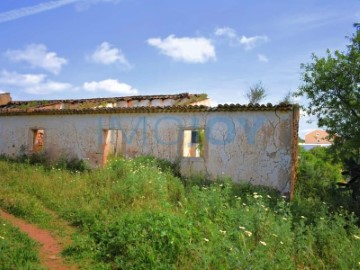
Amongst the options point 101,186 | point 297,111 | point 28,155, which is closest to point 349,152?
point 297,111

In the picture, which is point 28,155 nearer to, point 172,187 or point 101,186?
point 101,186

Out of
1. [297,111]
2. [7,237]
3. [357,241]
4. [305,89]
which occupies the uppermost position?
[305,89]

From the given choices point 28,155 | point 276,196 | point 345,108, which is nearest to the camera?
point 276,196

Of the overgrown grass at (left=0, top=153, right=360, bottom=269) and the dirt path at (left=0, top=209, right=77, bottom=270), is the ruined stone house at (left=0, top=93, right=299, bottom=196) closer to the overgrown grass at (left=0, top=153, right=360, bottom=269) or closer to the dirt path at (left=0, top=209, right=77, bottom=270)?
the overgrown grass at (left=0, top=153, right=360, bottom=269)

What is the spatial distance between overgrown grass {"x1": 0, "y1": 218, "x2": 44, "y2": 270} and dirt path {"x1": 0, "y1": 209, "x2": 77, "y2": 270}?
0.15 m

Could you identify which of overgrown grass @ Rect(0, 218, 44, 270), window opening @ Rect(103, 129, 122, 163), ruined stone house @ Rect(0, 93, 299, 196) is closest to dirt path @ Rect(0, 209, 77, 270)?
overgrown grass @ Rect(0, 218, 44, 270)

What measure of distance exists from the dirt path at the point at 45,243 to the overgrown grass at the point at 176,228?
216 millimetres

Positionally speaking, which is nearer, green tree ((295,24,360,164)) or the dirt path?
the dirt path

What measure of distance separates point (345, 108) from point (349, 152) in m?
1.51

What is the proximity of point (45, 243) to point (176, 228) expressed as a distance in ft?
8.05

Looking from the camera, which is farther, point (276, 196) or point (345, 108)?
point (345, 108)

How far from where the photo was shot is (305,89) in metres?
12.4

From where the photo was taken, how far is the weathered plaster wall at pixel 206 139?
10773 millimetres

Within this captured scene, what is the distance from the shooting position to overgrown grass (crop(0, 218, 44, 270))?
493 cm
